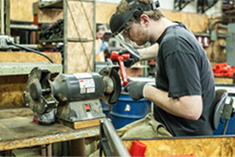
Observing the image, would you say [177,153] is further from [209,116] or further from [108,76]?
[108,76]

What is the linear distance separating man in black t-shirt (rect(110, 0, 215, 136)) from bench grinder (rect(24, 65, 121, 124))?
20 centimetres

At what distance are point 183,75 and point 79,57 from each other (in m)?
2.70

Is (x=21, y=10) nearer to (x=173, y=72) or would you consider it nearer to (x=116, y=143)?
(x=173, y=72)

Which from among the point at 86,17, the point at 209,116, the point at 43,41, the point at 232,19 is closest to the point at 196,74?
the point at 209,116

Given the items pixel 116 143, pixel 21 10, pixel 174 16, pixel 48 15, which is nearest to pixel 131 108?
pixel 116 143

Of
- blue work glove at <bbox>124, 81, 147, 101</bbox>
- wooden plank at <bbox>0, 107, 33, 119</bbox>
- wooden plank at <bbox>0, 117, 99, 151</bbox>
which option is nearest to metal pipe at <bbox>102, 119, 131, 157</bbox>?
wooden plank at <bbox>0, 117, 99, 151</bbox>

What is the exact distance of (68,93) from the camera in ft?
4.16

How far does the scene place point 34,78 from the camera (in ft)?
4.01

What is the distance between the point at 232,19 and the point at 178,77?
9.86 metres

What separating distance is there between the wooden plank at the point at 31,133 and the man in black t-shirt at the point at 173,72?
1.42 feet

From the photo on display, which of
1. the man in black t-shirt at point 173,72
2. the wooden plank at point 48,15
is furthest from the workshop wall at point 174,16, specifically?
the man in black t-shirt at point 173,72

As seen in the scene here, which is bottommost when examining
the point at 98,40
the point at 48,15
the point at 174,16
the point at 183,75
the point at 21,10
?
the point at 183,75

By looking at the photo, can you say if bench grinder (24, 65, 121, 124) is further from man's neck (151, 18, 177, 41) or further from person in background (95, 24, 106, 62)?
person in background (95, 24, 106, 62)

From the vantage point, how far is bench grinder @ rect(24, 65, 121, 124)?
119 centimetres
